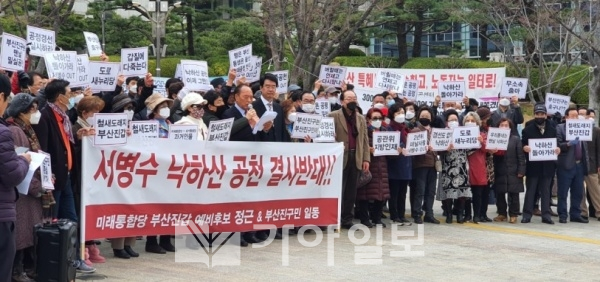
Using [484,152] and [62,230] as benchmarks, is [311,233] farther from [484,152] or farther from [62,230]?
[62,230]

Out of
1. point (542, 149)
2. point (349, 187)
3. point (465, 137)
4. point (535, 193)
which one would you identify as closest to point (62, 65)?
point (349, 187)

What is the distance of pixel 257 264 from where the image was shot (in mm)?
9977

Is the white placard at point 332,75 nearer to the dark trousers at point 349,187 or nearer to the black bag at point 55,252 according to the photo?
the dark trousers at point 349,187

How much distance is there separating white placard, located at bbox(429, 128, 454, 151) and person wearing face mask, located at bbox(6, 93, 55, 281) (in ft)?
21.2

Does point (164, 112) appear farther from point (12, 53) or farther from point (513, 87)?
point (513, 87)

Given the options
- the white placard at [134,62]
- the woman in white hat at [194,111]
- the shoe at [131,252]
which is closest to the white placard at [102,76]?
the white placard at [134,62]

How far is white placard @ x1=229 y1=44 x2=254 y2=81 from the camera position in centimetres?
1329

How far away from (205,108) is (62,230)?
14.5 feet

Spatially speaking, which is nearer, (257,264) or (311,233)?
(257,264)

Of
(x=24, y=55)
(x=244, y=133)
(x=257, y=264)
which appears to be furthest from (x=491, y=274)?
(x=24, y=55)

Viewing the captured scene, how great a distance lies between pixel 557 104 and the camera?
1532cm

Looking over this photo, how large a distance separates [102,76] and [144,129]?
2.15 m

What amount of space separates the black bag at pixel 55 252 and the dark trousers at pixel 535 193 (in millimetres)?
8673

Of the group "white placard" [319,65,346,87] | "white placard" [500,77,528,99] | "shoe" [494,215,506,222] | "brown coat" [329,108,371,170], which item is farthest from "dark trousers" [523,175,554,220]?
"white placard" [319,65,346,87]
